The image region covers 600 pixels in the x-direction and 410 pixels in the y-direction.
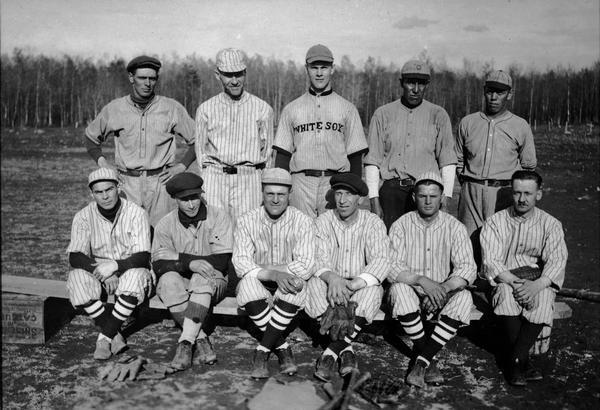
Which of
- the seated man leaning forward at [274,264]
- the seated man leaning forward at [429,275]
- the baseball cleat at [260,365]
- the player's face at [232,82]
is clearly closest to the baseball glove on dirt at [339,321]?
the seated man leaning forward at [274,264]

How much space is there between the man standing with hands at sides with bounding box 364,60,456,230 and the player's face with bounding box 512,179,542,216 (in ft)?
2.20

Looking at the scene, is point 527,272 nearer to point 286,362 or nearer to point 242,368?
point 286,362

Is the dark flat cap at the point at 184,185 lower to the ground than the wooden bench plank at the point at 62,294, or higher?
higher

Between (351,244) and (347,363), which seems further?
(351,244)

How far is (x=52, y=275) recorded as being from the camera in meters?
6.67

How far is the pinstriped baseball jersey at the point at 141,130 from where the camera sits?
5.27 m

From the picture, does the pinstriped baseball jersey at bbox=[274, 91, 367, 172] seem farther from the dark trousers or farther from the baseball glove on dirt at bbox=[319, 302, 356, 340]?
the baseball glove on dirt at bbox=[319, 302, 356, 340]

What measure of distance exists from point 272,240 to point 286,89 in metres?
58.8

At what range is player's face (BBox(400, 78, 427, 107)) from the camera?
16.7 feet

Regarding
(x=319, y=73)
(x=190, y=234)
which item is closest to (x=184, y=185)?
(x=190, y=234)

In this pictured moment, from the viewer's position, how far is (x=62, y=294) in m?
4.85

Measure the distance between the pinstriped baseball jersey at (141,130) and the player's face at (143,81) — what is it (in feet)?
0.45

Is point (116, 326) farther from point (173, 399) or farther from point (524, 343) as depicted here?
point (524, 343)

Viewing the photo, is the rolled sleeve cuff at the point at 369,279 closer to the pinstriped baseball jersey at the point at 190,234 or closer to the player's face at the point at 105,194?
the pinstriped baseball jersey at the point at 190,234
